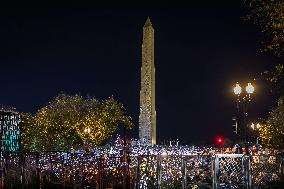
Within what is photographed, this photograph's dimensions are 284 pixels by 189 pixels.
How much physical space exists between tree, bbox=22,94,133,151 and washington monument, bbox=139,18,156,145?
501 inches

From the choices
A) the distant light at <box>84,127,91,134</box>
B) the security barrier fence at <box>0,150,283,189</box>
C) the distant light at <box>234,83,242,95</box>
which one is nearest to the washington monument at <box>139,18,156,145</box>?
the distant light at <box>234,83,242,95</box>

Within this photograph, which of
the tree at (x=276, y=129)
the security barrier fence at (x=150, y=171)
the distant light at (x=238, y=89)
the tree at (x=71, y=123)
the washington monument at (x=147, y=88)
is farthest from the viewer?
the tree at (x=71, y=123)

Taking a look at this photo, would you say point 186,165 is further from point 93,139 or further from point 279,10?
point 93,139

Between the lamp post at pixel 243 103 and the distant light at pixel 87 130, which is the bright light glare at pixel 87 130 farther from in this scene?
the lamp post at pixel 243 103

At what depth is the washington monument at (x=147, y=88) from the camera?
124 ft

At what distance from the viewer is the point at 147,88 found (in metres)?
38.1

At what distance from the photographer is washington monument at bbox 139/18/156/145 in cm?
3784

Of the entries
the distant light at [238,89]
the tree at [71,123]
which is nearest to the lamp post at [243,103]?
the distant light at [238,89]

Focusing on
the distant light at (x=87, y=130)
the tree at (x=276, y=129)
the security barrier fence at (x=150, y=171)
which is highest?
the distant light at (x=87, y=130)

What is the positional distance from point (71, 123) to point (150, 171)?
42162mm

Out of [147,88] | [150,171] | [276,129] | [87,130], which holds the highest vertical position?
[147,88]

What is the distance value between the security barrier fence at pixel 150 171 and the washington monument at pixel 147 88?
20.2 m

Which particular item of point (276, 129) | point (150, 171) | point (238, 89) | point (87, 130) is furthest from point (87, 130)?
point (150, 171)

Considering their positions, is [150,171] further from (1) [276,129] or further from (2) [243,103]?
(1) [276,129]
